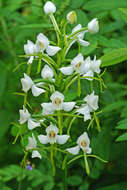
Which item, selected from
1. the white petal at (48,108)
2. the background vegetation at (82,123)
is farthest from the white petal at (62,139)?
the background vegetation at (82,123)

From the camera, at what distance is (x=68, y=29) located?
2.04 meters

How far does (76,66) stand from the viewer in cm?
160

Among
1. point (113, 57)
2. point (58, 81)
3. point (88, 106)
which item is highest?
point (113, 57)

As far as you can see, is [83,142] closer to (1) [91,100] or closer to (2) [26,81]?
(1) [91,100]

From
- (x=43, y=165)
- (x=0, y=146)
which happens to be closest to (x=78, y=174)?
(x=43, y=165)

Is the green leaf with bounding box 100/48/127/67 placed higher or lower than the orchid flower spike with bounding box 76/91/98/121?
higher

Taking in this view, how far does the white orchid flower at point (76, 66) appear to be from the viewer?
1572 millimetres

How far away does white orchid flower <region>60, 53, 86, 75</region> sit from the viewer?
1.57 meters

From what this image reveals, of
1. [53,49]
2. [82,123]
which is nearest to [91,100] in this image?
[53,49]

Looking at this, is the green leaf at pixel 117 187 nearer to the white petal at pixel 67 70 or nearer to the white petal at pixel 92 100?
the white petal at pixel 92 100

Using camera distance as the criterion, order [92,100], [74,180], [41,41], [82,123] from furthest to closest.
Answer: [74,180] → [82,123] → [92,100] → [41,41]

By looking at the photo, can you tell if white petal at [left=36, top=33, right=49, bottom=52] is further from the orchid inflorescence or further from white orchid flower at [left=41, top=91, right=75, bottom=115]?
white orchid flower at [left=41, top=91, right=75, bottom=115]

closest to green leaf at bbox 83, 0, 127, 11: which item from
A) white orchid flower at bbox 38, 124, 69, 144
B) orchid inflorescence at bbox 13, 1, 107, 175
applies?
orchid inflorescence at bbox 13, 1, 107, 175

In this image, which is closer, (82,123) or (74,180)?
(82,123)
